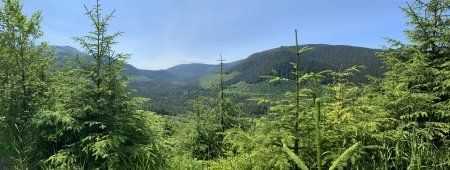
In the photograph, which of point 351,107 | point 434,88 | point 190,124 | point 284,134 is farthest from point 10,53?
point 434,88

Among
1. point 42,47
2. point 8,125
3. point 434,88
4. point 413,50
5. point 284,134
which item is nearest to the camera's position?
point 284,134

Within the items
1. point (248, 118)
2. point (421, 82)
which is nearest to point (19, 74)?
point (248, 118)

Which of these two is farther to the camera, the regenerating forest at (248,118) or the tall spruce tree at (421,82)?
the tall spruce tree at (421,82)

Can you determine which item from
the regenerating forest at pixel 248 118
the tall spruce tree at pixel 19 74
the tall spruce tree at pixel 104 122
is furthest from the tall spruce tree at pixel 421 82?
the tall spruce tree at pixel 19 74

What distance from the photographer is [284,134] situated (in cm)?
649

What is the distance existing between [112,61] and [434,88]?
8.27 meters

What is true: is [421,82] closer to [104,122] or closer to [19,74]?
[104,122]

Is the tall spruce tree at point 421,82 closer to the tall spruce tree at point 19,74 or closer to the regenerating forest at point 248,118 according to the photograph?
the regenerating forest at point 248,118

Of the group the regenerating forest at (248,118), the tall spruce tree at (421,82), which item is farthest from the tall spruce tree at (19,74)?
the tall spruce tree at (421,82)

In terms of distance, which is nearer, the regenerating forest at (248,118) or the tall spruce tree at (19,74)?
the regenerating forest at (248,118)

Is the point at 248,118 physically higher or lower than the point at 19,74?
lower

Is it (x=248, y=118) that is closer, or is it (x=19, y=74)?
(x=248, y=118)

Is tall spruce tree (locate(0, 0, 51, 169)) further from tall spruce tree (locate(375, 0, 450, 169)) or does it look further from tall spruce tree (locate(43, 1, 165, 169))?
tall spruce tree (locate(375, 0, 450, 169))

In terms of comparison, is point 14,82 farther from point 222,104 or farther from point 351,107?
point 351,107
